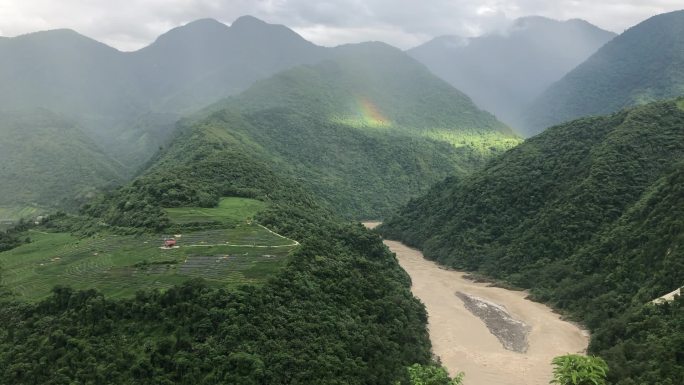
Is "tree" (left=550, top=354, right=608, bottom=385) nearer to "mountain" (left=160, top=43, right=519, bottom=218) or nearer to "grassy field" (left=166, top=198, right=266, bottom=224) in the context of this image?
"grassy field" (left=166, top=198, right=266, bottom=224)

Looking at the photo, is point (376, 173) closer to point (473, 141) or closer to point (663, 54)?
point (473, 141)

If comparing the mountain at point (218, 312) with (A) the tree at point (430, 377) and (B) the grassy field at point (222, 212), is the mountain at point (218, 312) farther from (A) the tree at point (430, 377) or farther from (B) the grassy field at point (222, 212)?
(A) the tree at point (430, 377)

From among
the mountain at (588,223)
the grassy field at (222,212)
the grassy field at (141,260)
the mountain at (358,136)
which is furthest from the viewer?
the mountain at (358,136)

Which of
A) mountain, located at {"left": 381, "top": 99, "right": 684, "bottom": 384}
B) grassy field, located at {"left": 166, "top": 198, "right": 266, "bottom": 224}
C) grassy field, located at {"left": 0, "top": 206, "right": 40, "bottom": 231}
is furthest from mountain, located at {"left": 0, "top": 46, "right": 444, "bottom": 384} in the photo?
grassy field, located at {"left": 0, "top": 206, "right": 40, "bottom": 231}

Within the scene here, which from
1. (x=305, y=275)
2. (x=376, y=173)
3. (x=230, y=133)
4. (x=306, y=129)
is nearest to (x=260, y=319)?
(x=305, y=275)

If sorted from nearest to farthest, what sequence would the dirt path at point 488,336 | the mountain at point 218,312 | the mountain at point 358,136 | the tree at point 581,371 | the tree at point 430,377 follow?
1. the mountain at point 218,312
2. the tree at point 430,377
3. the tree at point 581,371
4. the dirt path at point 488,336
5. the mountain at point 358,136

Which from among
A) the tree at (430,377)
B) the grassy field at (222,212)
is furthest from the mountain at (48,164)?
the tree at (430,377)
